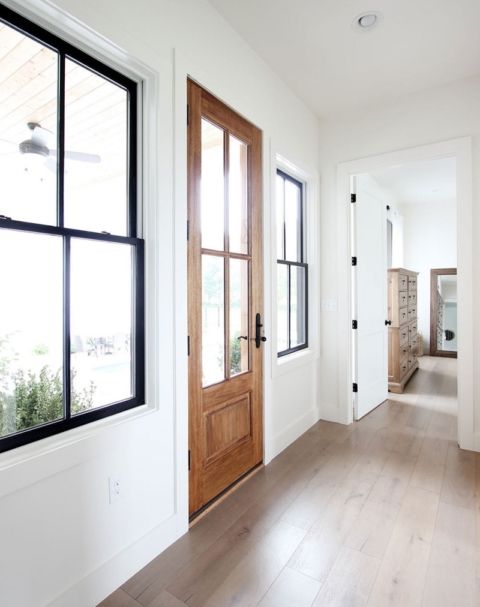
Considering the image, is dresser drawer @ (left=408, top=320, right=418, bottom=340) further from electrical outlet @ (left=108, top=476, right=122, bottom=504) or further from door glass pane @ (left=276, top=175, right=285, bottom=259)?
electrical outlet @ (left=108, top=476, right=122, bottom=504)

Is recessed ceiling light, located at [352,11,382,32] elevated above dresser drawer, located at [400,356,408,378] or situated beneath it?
elevated above

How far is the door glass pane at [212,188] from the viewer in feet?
7.29

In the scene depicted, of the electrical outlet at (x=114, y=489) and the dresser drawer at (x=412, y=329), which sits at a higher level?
the dresser drawer at (x=412, y=329)

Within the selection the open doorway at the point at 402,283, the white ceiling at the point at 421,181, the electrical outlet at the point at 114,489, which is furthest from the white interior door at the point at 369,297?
the electrical outlet at the point at 114,489

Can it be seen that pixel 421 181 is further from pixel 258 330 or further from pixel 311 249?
pixel 258 330

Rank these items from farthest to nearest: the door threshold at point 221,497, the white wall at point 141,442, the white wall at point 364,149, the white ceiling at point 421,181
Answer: the white ceiling at point 421,181 < the white wall at point 364,149 < the door threshold at point 221,497 < the white wall at point 141,442

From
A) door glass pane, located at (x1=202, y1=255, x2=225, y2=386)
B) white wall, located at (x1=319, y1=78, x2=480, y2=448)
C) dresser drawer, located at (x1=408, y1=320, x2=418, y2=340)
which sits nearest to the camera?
door glass pane, located at (x1=202, y1=255, x2=225, y2=386)

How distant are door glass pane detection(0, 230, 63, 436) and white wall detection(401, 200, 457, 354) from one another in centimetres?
753

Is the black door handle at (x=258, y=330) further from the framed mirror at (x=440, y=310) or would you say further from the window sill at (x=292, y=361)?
the framed mirror at (x=440, y=310)

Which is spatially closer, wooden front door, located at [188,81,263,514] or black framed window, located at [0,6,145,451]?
black framed window, located at [0,6,145,451]

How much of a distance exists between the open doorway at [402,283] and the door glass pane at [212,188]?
171 centimetres

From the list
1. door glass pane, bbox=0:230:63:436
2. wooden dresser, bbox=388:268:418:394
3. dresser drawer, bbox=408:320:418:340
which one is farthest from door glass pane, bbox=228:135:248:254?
dresser drawer, bbox=408:320:418:340

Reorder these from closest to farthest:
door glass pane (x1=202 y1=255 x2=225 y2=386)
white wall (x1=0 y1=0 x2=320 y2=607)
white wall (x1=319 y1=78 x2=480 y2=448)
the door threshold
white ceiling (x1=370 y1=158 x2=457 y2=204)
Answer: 1. white wall (x1=0 y1=0 x2=320 y2=607)
2. the door threshold
3. door glass pane (x1=202 y1=255 x2=225 y2=386)
4. white wall (x1=319 y1=78 x2=480 y2=448)
5. white ceiling (x1=370 y1=158 x2=457 y2=204)

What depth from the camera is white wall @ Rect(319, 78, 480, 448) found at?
2.98 meters
